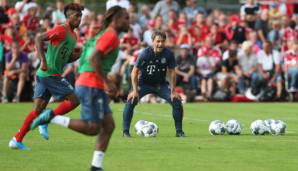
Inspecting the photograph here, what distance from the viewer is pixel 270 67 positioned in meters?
29.5

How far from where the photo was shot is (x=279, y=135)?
53.3ft

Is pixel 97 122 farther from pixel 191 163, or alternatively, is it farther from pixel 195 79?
pixel 195 79

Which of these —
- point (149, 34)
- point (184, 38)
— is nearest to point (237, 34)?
point (184, 38)

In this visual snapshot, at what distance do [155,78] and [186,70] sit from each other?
41.2 feet

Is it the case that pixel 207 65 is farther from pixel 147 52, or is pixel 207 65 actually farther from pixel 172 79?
pixel 172 79

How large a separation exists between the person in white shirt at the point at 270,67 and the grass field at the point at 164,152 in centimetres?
966

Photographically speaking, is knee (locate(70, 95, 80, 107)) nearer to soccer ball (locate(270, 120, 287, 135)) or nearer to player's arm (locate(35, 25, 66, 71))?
player's arm (locate(35, 25, 66, 71))

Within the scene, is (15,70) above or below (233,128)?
above

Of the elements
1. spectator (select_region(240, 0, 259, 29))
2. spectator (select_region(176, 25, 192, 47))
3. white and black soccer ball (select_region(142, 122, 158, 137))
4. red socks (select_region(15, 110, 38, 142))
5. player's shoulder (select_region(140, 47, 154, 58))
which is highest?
spectator (select_region(240, 0, 259, 29))

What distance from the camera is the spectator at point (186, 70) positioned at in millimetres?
28312

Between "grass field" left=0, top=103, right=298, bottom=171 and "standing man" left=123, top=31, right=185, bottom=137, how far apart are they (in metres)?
0.48

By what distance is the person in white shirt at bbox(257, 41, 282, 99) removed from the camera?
95.6 ft

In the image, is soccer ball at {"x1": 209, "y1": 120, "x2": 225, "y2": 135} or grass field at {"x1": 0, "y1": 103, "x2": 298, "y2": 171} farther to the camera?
soccer ball at {"x1": 209, "y1": 120, "x2": 225, "y2": 135}

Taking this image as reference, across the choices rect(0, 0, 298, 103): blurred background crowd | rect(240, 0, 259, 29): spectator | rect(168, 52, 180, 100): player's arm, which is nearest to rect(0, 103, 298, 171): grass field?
rect(168, 52, 180, 100): player's arm
